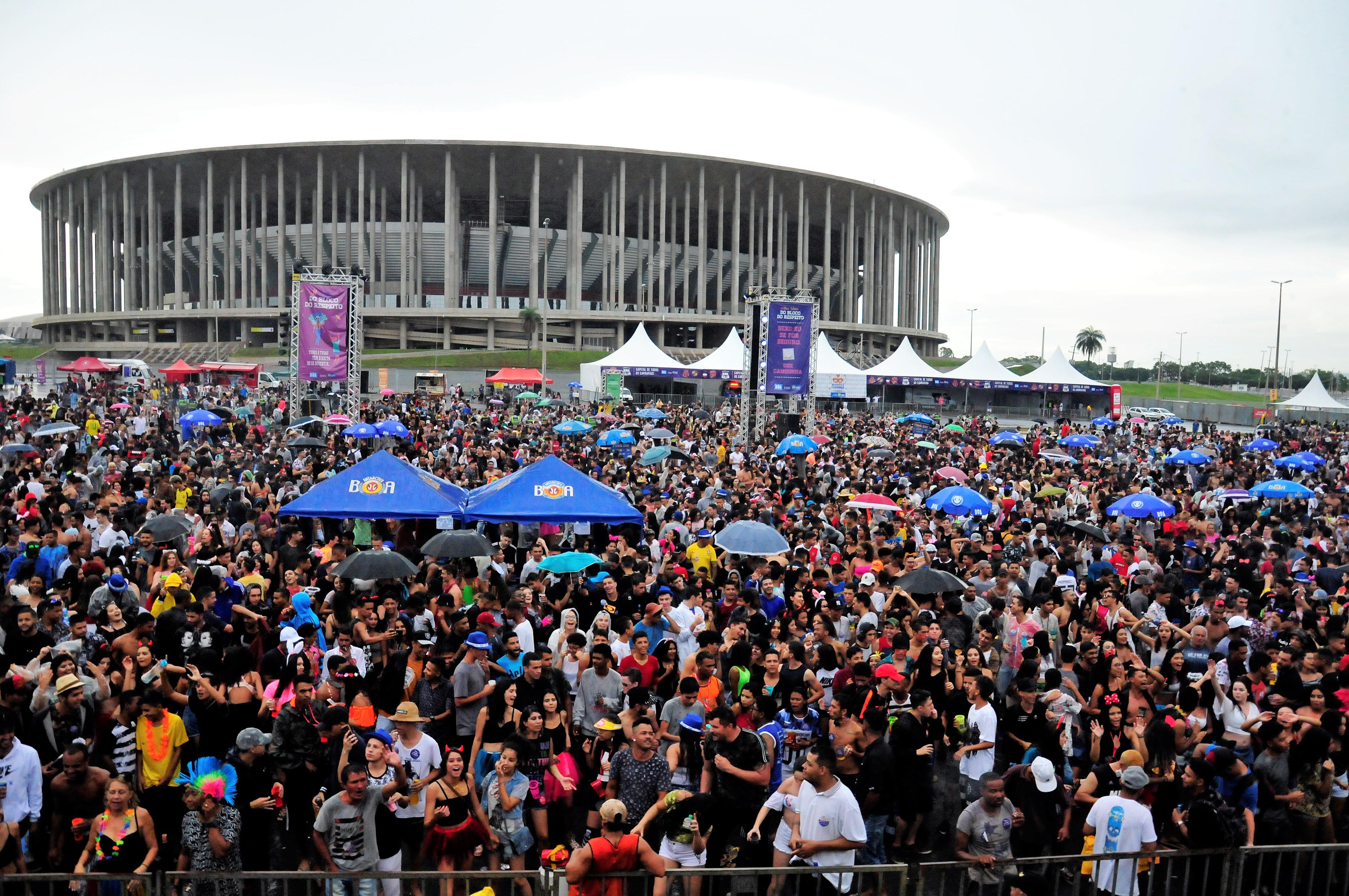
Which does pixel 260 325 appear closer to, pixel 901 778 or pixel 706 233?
pixel 706 233

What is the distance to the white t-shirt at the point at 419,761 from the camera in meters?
6.64

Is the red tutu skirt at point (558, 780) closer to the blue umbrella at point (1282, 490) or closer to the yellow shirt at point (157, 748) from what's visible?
the yellow shirt at point (157, 748)

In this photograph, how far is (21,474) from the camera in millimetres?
18359

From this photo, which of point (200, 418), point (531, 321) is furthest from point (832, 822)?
point (531, 321)

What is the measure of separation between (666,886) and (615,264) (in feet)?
262

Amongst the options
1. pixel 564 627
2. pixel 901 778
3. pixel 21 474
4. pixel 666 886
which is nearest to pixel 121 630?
pixel 564 627

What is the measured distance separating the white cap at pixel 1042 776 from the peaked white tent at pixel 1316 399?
5529cm

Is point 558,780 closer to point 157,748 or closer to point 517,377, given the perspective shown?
point 157,748

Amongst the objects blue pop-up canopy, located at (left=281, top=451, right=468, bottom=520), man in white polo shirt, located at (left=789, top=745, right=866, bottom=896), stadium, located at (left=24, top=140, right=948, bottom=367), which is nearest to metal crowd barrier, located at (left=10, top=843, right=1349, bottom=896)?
man in white polo shirt, located at (left=789, top=745, right=866, bottom=896)

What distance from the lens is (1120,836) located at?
20.6ft

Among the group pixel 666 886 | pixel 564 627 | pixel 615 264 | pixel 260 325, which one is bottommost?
pixel 666 886

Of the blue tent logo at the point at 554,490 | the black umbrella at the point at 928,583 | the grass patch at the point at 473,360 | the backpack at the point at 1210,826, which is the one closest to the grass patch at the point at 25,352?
the grass patch at the point at 473,360

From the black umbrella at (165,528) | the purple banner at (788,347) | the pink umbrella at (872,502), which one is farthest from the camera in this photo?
the purple banner at (788,347)

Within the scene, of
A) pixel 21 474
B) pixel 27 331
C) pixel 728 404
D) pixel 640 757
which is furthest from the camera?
pixel 27 331
